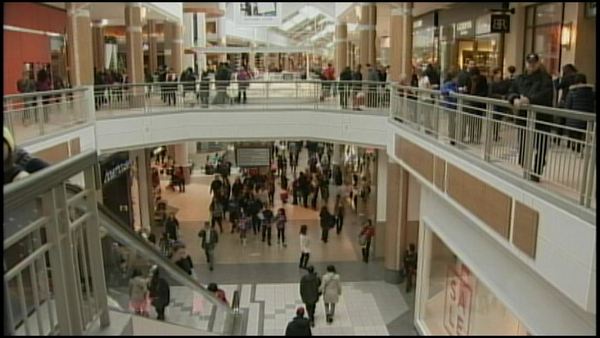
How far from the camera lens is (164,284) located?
3891 millimetres

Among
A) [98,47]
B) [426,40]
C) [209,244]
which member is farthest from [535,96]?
[98,47]

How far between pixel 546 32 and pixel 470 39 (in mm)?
3210

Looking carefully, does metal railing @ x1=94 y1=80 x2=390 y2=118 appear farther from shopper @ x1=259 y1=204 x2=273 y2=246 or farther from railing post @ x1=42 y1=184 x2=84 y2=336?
railing post @ x1=42 y1=184 x2=84 y2=336

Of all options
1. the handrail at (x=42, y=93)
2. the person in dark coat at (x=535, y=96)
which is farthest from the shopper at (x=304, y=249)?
the person in dark coat at (x=535, y=96)

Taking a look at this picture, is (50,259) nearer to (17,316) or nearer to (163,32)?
(17,316)

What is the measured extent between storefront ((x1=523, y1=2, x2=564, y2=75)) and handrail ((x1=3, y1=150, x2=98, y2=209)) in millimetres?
9639

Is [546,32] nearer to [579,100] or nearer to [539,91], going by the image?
[579,100]

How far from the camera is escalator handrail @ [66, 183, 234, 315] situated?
254cm

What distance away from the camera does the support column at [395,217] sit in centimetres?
1139

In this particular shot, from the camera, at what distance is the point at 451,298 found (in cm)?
634

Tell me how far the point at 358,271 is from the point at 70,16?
7.31m

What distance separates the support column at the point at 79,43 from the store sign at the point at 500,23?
7.53 metres

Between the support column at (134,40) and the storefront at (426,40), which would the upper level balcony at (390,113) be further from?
the storefront at (426,40)

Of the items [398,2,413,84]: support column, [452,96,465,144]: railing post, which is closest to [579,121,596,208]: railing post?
[452,96,465,144]: railing post
